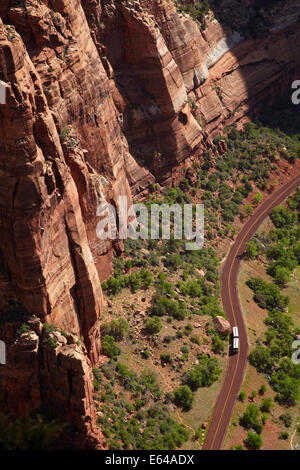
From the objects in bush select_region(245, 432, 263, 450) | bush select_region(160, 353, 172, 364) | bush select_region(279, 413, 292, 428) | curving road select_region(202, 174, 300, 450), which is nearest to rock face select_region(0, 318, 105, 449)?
bush select_region(160, 353, 172, 364)

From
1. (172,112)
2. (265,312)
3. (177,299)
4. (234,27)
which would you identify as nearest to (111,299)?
(177,299)

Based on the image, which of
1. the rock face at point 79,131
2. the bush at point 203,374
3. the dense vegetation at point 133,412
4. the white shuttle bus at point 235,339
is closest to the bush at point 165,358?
the bush at point 203,374

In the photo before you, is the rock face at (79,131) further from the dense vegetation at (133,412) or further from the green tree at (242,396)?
the green tree at (242,396)

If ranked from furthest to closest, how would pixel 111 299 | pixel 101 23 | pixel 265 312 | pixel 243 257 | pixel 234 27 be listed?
pixel 234 27, pixel 243 257, pixel 265 312, pixel 101 23, pixel 111 299
